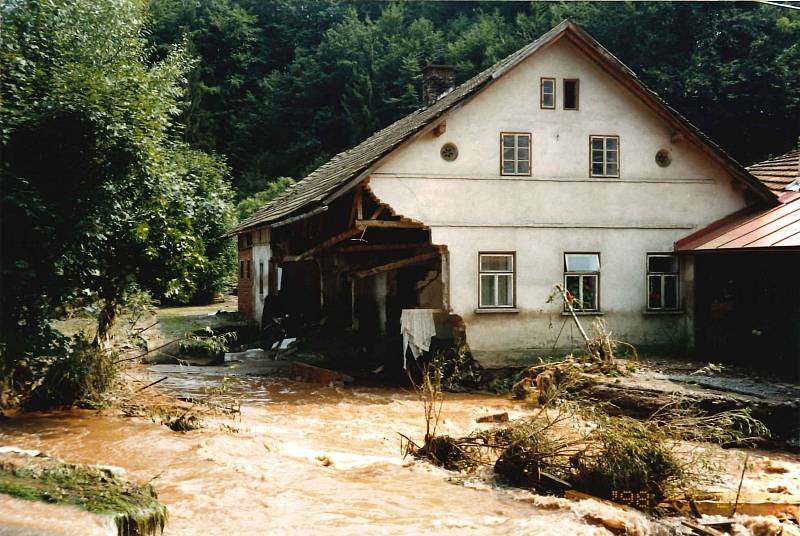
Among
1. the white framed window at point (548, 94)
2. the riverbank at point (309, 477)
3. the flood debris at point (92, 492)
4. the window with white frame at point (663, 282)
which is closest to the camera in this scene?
the flood debris at point (92, 492)

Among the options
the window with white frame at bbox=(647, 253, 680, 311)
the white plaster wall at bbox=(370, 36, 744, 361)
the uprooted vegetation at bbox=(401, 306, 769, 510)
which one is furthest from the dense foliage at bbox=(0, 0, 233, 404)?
the window with white frame at bbox=(647, 253, 680, 311)

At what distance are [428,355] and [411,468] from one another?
278 inches

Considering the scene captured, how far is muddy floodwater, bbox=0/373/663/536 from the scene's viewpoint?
7.73 m

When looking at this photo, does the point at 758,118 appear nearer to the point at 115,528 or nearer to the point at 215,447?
the point at 215,447

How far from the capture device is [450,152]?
1659cm

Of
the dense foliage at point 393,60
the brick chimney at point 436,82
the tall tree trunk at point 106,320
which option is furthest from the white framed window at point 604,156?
the dense foliage at point 393,60

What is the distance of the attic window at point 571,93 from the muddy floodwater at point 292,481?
782 cm

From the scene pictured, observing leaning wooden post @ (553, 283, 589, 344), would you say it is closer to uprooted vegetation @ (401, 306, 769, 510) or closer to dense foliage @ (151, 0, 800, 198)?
uprooted vegetation @ (401, 306, 769, 510)

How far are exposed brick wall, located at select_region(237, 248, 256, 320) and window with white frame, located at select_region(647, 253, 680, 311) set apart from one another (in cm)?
1453

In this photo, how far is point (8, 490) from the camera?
251 inches

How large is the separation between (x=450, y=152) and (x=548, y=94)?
8.78 ft

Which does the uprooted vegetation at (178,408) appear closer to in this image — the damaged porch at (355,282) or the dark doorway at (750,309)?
the damaged porch at (355,282)

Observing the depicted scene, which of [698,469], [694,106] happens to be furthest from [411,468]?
[694,106]

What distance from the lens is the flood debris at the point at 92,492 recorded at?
20.5 feet
